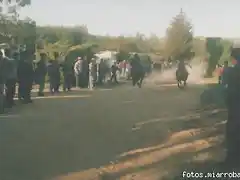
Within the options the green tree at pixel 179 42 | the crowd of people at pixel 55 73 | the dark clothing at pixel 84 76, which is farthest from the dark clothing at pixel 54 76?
the green tree at pixel 179 42

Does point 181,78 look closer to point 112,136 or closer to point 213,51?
point 213,51

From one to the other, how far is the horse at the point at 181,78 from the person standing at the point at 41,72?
21.6 inches

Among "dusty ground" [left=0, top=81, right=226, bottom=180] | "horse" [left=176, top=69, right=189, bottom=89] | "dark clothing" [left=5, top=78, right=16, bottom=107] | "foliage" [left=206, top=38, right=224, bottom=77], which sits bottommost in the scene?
"dusty ground" [left=0, top=81, right=226, bottom=180]

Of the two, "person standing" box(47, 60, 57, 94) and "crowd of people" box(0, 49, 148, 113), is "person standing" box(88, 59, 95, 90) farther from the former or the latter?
"person standing" box(47, 60, 57, 94)

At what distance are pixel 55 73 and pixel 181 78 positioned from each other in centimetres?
54

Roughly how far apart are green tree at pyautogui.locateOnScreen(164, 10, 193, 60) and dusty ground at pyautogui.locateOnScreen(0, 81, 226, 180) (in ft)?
0.63

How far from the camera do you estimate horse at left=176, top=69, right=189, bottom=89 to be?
1.94m

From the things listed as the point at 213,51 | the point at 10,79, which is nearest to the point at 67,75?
the point at 10,79

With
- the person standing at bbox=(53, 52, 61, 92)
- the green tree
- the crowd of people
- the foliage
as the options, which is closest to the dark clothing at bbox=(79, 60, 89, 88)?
the crowd of people

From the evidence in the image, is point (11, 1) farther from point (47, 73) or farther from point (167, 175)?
point (167, 175)

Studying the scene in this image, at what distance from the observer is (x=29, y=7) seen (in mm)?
1866

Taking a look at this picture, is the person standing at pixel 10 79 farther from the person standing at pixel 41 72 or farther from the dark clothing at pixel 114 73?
the dark clothing at pixel 114 73

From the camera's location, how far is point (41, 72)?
1938mm

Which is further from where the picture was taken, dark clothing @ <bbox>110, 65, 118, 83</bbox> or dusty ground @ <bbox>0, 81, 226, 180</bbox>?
dark clothing @ <bbox>110, 65, 118, 83</bbox>
